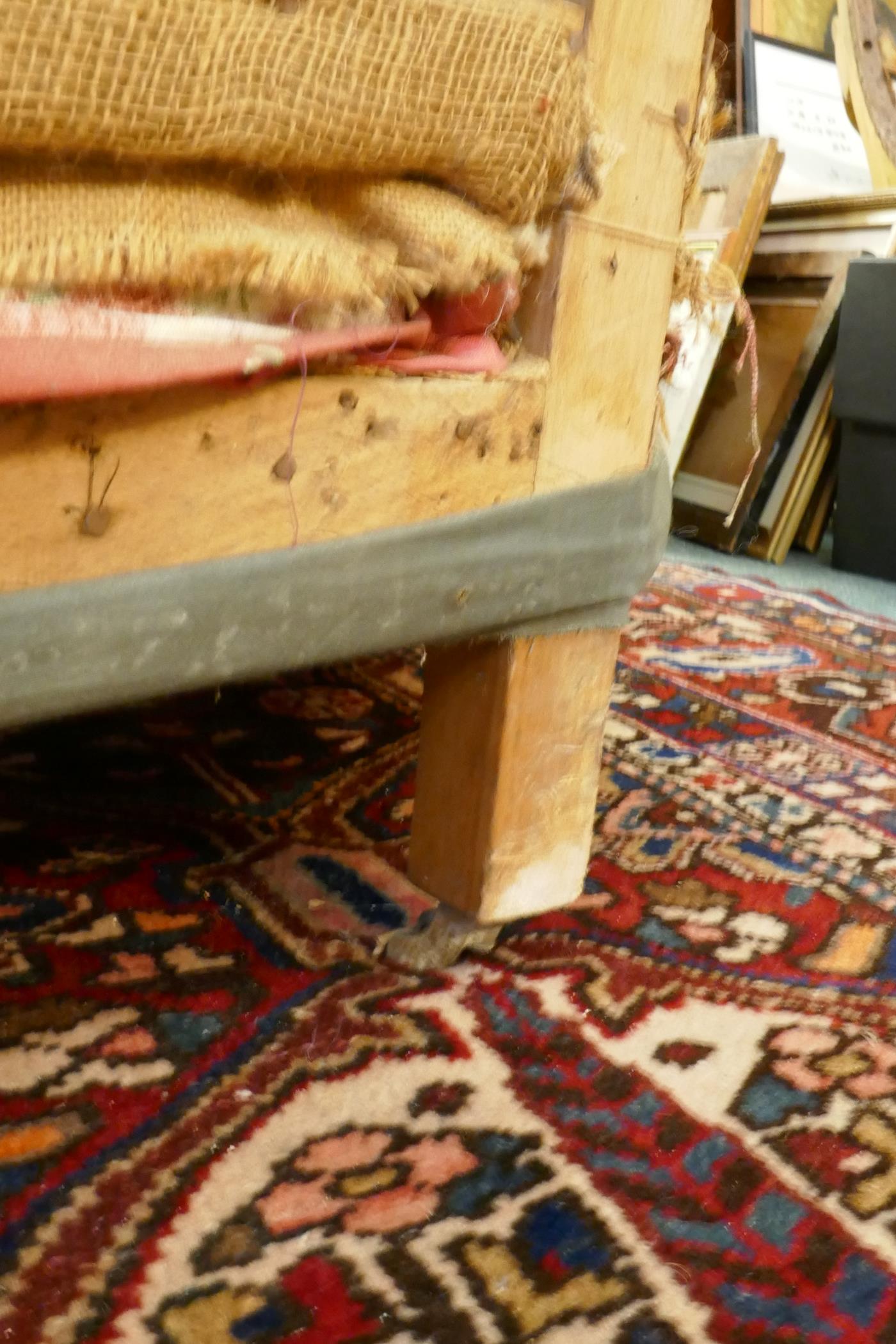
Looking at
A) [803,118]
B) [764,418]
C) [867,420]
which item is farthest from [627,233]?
[803,118]

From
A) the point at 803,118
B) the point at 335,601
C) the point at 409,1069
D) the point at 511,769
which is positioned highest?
the point at 803,118

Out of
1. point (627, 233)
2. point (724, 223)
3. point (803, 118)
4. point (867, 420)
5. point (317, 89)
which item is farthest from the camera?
point (803, 118)

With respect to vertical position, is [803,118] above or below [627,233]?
above

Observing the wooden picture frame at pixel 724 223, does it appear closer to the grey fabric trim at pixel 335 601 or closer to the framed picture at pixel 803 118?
the framed picture at pixel 803 118

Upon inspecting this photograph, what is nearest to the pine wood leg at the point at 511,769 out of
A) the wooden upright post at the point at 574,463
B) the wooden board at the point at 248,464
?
the wooden upright post at the point at 574,463

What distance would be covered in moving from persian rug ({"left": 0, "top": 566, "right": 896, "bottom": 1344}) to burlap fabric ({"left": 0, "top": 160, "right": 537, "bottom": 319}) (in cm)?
38

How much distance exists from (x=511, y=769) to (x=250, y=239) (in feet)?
1.07

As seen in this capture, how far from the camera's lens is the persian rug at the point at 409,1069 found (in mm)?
431

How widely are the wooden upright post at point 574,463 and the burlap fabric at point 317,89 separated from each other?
4cm

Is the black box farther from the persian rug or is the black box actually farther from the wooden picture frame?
the persian rug

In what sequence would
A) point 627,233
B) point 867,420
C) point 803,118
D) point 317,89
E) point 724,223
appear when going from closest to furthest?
point 317,89, point 627,233, point 867,420, point 724,223, point 803,118

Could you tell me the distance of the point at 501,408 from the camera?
532mm

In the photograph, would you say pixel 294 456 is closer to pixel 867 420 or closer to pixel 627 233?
pixel 627 233

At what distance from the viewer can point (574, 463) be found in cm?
57
